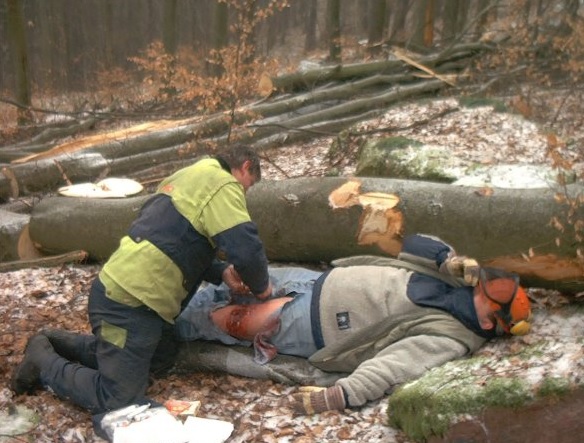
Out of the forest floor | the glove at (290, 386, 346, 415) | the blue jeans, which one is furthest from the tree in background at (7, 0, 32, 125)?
the glove at (290, 386, 346, 415)

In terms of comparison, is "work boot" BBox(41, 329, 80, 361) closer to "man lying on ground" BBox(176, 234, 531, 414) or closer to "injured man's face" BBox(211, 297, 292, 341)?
"man lying on ground" BBox(176, 234, 531, 414)

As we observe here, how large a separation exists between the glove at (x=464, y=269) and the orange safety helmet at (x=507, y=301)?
7 centimetres

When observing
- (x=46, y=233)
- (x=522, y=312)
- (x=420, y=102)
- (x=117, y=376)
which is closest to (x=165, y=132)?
(x=46, y=233)

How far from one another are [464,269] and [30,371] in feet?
8.80

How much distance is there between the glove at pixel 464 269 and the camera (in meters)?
3.70

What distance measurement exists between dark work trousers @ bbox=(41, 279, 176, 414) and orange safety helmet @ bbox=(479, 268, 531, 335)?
1.94 metres

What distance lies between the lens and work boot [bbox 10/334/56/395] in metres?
3.89

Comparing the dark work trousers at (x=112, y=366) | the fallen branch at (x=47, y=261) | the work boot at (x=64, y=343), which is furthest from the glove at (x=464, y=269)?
the fallen branch at (x=47, y=261)

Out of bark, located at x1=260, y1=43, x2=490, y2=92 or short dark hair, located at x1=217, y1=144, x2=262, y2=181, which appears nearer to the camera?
short dark hair, located at x1=217, y1=144, x2=262, y2=181

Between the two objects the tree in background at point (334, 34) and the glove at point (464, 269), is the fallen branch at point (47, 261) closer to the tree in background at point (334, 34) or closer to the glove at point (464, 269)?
the glove at point (464, 269)

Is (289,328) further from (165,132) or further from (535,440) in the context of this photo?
(165,132)

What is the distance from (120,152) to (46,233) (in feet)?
10.2

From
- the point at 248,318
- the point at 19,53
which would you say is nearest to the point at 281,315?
the point at 248,318

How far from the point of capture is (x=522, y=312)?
11.8ft
